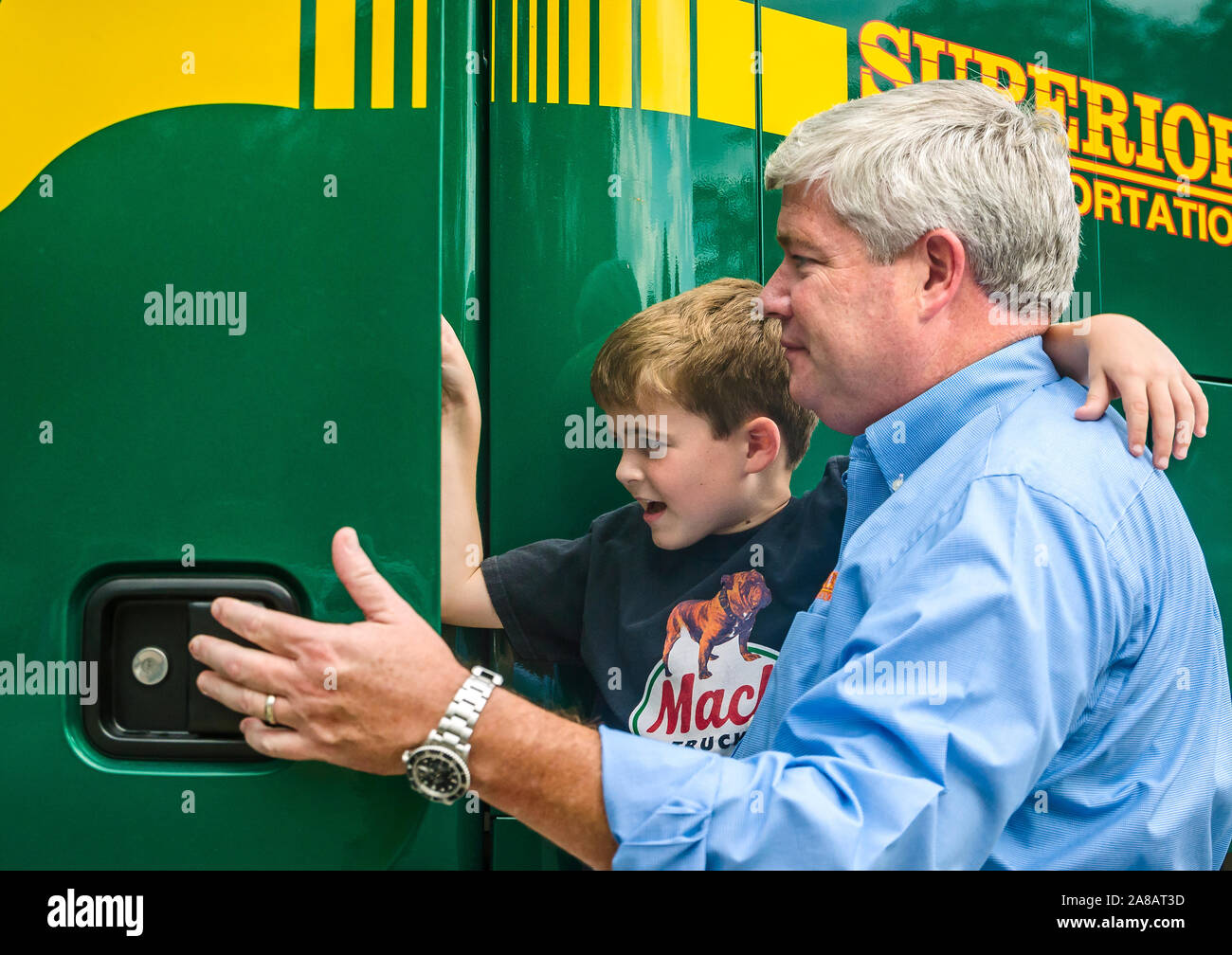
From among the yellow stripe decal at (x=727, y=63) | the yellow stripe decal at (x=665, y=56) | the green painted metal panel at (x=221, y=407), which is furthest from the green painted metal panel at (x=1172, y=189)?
the green painted metal panel at (x=221, y=407)

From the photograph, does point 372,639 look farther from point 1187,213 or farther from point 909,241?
point 1187,213

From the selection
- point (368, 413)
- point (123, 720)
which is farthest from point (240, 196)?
point (123, 720)

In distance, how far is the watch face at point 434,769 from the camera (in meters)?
1.10

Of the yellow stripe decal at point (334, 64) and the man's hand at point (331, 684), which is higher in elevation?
the yellow stripe decal at point (334, 64)

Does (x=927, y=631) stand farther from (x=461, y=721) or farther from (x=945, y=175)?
(x=945, y=175)

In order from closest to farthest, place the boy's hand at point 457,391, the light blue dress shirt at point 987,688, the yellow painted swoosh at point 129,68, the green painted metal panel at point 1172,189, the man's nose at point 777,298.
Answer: the light blue dress shirt at point 987,688 → the yellow painted swoosh at point 129,68 → the boy's hand at point 457,391 → the man's nose at point 777,298 → the green painted metal panel at point 1172,189

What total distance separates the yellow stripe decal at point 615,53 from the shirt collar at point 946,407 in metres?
0.56

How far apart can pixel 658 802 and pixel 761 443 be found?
0.54 meters

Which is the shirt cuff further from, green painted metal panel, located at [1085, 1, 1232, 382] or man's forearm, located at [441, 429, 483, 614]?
green painted metal panel, located at [1085, 1, 1232, 382]

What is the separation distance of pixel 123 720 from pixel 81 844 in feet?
0.45

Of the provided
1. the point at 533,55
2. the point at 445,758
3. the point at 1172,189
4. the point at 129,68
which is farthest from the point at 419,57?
the point at 1172,189

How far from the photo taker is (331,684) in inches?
43.4

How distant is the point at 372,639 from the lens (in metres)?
1.11

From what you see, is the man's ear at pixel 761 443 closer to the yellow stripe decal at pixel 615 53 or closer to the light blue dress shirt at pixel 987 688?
the light blue dress shirt at pixel 987 688
